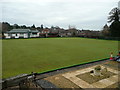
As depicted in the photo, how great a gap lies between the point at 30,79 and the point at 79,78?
1.49 m

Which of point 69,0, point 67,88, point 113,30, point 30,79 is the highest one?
point 69,0

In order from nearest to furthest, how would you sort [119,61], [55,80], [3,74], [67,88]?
[67,88] → [55,80] → [3,74] → [119,61]

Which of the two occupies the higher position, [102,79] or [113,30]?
[113,30]

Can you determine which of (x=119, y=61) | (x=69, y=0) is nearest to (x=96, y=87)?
(x=119, y=61)

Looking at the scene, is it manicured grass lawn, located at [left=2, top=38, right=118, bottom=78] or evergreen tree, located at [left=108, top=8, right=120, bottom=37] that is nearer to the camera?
manicured grass lawn, located at [left=2, top=38, right=118, bottom=78]

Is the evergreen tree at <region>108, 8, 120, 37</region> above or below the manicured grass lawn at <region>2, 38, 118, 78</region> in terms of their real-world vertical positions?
above

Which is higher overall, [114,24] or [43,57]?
[114,24]

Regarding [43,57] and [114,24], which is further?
[114,24]

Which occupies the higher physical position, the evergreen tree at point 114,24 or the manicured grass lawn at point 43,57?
the evergreen tree at point 114,24

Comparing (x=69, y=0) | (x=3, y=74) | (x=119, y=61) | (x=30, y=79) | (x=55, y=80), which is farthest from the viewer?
(x=69, y=0)

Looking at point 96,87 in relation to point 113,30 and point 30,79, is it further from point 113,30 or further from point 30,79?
point 113,30

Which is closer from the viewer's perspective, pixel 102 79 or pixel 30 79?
pixel 30 79

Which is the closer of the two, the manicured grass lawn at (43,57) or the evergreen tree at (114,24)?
the manicured grass lawn at (43,57)

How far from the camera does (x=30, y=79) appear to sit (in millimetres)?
2430
